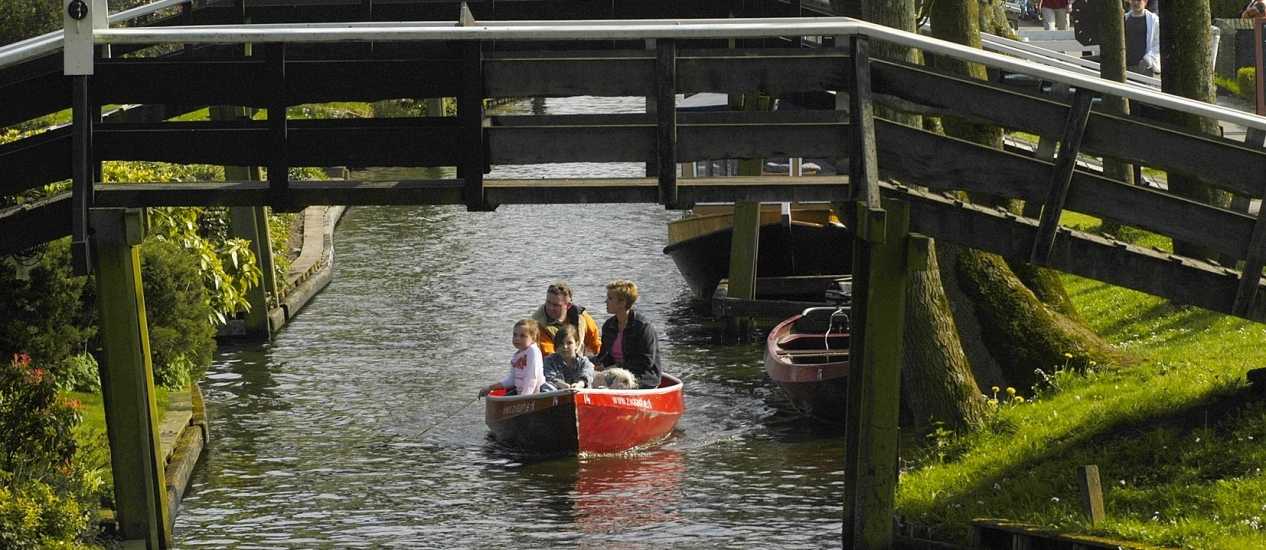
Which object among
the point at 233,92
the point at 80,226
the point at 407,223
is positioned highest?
the point at 233,92

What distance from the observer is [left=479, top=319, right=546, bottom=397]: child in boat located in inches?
Answer: 797

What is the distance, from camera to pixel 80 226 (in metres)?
14.2

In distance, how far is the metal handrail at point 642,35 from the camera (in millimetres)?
13812

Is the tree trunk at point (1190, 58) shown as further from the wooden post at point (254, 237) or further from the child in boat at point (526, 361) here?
the wooden post at point (254, 237)

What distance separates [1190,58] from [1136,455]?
270 inches

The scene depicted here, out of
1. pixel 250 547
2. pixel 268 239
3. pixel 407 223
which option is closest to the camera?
pixel 250 547

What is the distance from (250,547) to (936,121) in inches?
307

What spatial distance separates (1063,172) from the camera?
1403 centimetres

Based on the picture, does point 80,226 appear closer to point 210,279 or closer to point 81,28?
point 81,28

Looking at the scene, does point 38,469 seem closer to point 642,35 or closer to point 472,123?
point 472,123

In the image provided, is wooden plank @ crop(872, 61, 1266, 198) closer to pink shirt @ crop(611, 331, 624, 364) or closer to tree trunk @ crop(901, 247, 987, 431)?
tree trunk @ crop(901, 247, 987, 431)

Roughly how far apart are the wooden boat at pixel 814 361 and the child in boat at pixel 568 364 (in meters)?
2.62

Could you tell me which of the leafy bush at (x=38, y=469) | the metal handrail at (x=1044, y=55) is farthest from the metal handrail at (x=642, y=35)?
the metal handrail at (x=1044, y=55)

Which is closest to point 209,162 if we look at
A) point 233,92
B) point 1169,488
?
point 233,92
